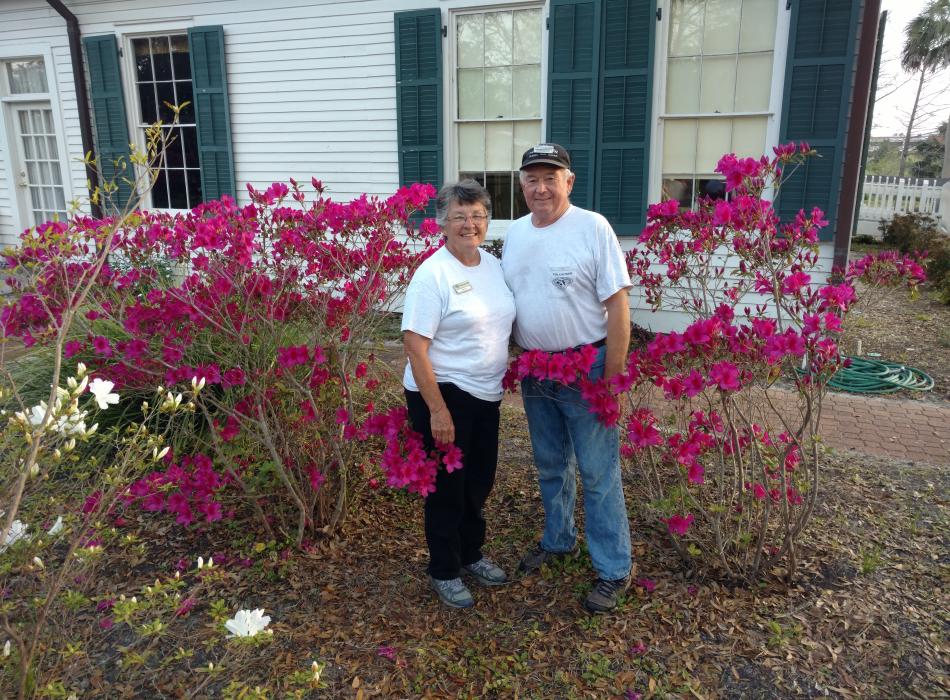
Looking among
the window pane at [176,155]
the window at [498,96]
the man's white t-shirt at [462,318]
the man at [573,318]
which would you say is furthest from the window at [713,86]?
the window pane at [176,155]

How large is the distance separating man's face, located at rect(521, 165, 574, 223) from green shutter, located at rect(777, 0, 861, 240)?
12.4 feet

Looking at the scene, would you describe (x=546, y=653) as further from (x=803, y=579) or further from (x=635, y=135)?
(x=635, y=135)

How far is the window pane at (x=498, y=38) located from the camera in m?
6.26

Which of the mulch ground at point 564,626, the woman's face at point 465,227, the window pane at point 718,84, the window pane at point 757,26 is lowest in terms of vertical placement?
the mulch ground at point 564,626

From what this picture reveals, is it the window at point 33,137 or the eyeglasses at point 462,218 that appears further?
the window at point 33,137

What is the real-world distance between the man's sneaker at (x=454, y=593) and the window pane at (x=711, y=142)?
15.5 feet

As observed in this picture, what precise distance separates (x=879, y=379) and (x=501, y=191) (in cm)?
387

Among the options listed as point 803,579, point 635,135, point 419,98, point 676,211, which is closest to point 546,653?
point 803,579

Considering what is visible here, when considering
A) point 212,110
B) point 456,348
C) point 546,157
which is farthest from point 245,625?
point 212,110

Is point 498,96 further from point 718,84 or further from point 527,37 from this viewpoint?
point 718,84

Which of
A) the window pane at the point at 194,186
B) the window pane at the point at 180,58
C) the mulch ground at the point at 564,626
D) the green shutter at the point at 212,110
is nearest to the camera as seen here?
the mulch ground at the point at 564,626

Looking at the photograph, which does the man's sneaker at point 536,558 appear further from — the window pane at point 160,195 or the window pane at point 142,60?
the window pane at point 142,60

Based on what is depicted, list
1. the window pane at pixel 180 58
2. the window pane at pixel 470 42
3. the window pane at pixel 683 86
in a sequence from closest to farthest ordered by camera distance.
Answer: the window pane at pixel 683 86
the window pane at pixel 470 42
the window pane at pixel 180 58

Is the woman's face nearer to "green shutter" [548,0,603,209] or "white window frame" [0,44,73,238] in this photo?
"green shutter" [548,0,603,209]
